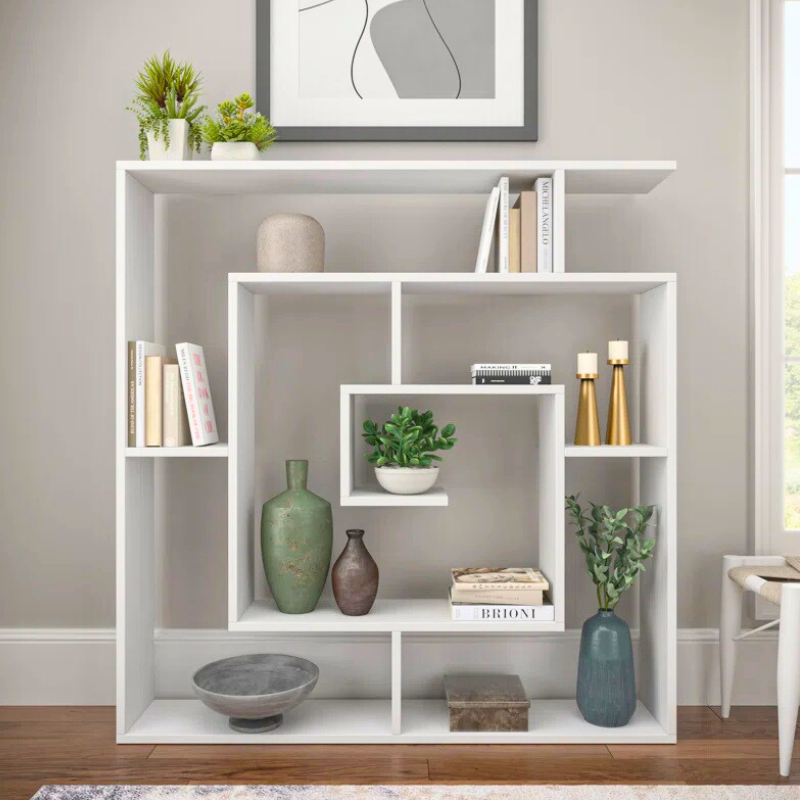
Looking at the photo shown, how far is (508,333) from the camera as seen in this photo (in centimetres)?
224

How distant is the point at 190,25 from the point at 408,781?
2.02 m

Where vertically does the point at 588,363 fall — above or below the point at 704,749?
above

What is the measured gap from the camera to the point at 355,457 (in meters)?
2.13

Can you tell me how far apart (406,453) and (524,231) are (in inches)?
24.0

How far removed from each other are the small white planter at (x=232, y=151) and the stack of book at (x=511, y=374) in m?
0.77

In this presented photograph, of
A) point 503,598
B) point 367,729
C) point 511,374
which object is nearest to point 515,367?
point 511,374

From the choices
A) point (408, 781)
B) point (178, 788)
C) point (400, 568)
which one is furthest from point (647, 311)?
point (178, 788)

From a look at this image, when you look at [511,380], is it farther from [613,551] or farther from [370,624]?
[370,624]

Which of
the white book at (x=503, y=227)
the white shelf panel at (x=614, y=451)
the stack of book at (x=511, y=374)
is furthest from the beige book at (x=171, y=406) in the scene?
the white shelf panel at (x=614, y=451)

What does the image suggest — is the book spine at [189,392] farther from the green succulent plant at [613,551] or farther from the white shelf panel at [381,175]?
the green succulent plant at [613,551]

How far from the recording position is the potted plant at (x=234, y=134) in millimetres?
1971

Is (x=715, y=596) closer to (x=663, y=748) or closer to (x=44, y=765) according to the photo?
(x=663, y=748)

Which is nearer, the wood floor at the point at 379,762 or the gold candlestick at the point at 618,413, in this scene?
the wood floor at the point at 379,762

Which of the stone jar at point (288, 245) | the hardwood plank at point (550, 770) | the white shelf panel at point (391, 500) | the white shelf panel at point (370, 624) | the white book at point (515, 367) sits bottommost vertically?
the hardwood plank at point (550, 770)
